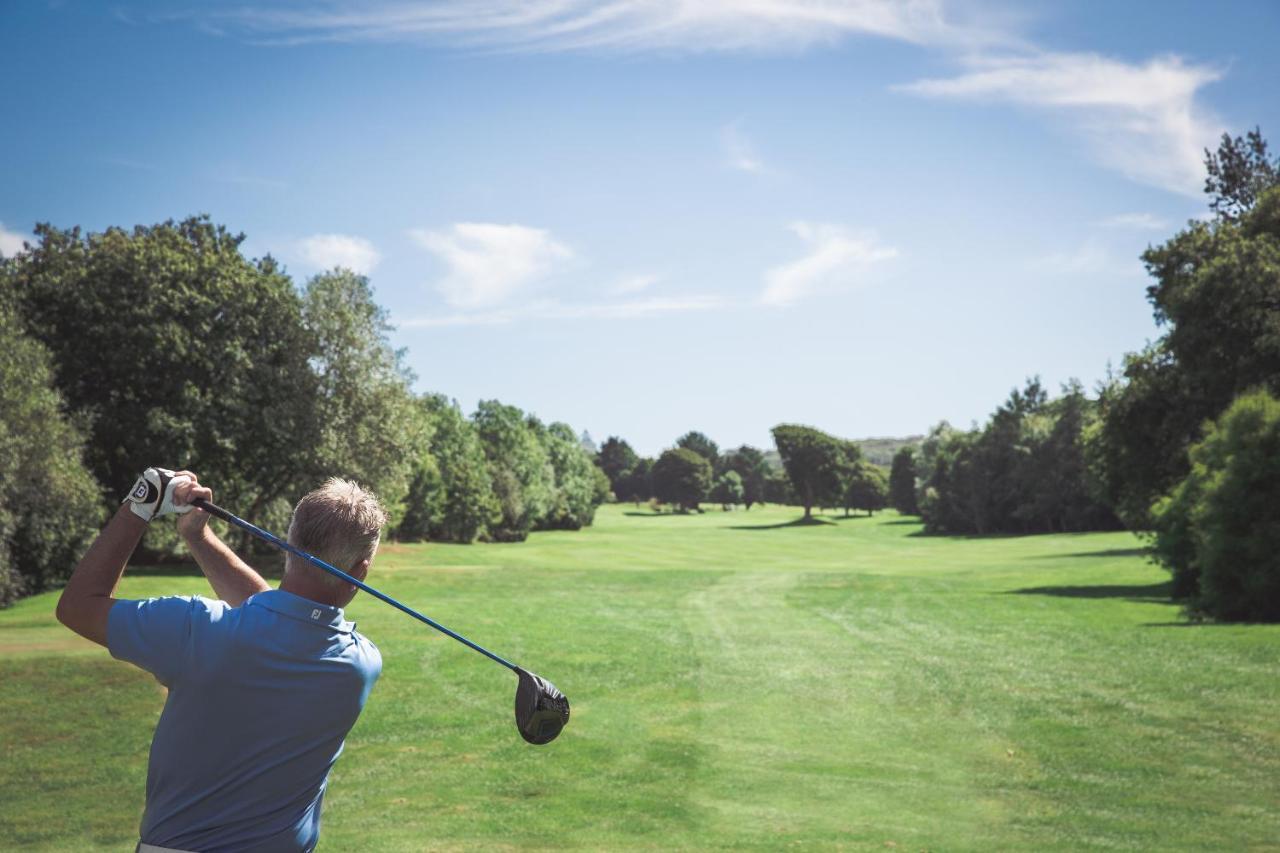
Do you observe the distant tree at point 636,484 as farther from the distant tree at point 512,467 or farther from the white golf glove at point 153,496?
the white golf glove at point 153,496

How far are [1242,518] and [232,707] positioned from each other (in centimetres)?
2942

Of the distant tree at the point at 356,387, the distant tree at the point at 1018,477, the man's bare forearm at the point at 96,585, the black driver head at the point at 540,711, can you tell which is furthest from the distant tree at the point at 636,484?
the man's bare forearm at the point at 96,585

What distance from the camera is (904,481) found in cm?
13762

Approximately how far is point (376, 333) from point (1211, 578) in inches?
1170

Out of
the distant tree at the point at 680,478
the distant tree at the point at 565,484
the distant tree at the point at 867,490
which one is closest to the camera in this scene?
the distant tree at the point at 565,484

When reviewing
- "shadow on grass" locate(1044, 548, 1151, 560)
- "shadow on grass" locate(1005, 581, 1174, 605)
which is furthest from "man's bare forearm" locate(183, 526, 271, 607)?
"shadow on grass" locate(1044, 548, 1151, 560)

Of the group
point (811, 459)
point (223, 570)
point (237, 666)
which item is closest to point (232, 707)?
point (237, 666)

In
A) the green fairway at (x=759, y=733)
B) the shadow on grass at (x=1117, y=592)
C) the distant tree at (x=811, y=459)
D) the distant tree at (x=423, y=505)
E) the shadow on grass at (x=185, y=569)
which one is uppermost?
the distant tree at (x=811, y=459)

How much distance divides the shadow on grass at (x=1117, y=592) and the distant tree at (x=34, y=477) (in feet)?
97.8

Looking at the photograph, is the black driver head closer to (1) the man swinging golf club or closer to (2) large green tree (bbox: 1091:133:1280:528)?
(1) the man swinging golf club

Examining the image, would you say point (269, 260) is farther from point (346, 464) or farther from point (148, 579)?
point (148, 579)

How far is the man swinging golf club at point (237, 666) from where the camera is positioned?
3246 millimetres

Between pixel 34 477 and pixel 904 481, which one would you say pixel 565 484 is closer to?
pixel 904 481

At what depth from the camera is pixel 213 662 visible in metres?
3.24
